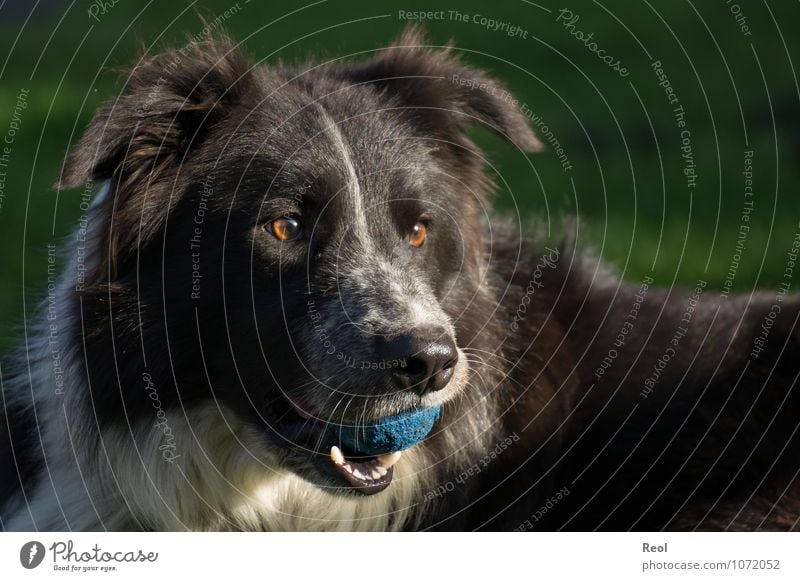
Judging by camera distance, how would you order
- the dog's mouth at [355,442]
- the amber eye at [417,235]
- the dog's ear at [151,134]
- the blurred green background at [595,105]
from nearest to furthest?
the dog's ear at [151,134] → the dog's mouth at [355,442] → the amber eye at [417,235] → the blurred green background at [595,105]

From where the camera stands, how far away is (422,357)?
3.76 metres

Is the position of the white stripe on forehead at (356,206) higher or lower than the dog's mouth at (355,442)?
higher

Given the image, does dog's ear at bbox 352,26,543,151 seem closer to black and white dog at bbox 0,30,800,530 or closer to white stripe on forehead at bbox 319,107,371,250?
black and white dog at bbox 0,30,800,530

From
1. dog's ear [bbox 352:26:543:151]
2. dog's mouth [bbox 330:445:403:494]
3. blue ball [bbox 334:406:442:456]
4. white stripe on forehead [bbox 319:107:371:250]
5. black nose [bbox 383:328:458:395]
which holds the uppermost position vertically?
dog's ear [bbox 352:26:543:151]

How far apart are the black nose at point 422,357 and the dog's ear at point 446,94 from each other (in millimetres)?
1160

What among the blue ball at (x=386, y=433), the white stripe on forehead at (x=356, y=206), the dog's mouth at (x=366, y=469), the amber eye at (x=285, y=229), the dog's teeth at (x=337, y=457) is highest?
the white stripe on forehead at (x=356, y=206)

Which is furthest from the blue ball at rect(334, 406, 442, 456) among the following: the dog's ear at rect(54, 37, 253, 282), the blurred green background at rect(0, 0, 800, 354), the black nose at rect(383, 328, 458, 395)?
the blurred green background at rect(0, 0, 800, 354)

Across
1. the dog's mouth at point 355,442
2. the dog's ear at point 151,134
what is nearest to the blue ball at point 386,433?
the dog's mouth at point 355,442

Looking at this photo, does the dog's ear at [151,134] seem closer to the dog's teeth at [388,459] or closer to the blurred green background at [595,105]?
the dog's teeth at [388,459]

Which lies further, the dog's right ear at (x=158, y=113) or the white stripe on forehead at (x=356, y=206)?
the white stripe on forehead at (x=356, y=206)

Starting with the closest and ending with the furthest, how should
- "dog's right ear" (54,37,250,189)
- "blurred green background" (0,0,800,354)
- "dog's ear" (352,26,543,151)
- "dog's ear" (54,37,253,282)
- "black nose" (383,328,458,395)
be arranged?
1. "black nose" (383,328,458,395)
2. "dog's right ear" (54,37,250,189)
3. "dog's ear" (54,37,253,282)
4. "dog's ear" (352,26,543,151)
5. "blurred green background" (0,0,800,354)

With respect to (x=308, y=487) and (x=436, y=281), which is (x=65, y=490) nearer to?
(x=308, y=487)

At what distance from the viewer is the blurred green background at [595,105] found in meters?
7.98

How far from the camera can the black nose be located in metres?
3.76
